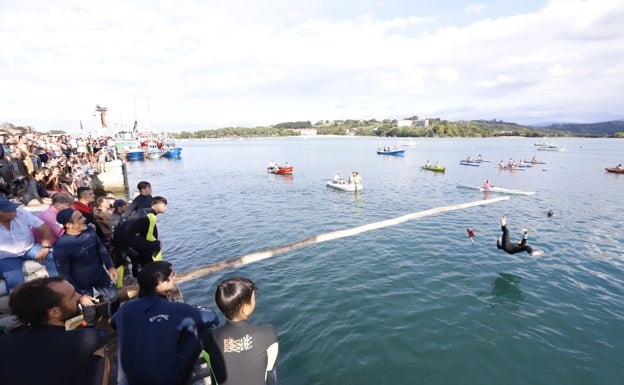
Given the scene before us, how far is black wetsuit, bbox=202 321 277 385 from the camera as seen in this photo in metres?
3.19

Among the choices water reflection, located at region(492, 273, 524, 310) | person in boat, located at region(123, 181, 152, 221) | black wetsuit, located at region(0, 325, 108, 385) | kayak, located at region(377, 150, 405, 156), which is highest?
person in boat, located at region(123, 181, 152, 221)

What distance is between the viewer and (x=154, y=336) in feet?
10.8

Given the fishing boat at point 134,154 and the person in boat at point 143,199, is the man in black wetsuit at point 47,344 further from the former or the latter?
the fishing boat at point 134,154

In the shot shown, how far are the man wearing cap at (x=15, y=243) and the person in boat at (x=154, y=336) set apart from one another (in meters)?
3.54

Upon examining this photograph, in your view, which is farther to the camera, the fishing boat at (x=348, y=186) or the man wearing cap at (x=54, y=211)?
the fishing boat at (x=348, y=186)

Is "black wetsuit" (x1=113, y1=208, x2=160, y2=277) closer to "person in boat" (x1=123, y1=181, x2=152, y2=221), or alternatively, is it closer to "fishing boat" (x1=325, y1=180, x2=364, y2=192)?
"person in boat" (x1=123, y1=181, x2=152, y2=221)

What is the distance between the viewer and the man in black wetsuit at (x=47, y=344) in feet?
7.77

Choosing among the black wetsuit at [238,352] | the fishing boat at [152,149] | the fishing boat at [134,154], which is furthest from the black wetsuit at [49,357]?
the fishing boat at [152,149]

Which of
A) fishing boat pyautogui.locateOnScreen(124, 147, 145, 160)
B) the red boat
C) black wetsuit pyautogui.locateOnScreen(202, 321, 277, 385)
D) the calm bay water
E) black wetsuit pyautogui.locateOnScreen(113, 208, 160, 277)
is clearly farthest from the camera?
fishing boat pyautogui.locateOnScreen(124, 147, 145, 160)

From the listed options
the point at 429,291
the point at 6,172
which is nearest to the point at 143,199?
the point at 6,172

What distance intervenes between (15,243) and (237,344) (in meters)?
5.12

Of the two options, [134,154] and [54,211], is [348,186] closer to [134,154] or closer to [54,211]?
[54,211]

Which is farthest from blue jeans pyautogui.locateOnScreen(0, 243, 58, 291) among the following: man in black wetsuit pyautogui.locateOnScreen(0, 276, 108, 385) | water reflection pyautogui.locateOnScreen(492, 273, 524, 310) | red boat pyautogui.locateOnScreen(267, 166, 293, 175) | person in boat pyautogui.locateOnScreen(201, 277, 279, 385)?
red boat pyautogui.locateOnScreen(267, 166, 293, 175)

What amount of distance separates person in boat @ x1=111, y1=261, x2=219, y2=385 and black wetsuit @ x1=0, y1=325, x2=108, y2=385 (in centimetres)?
57
